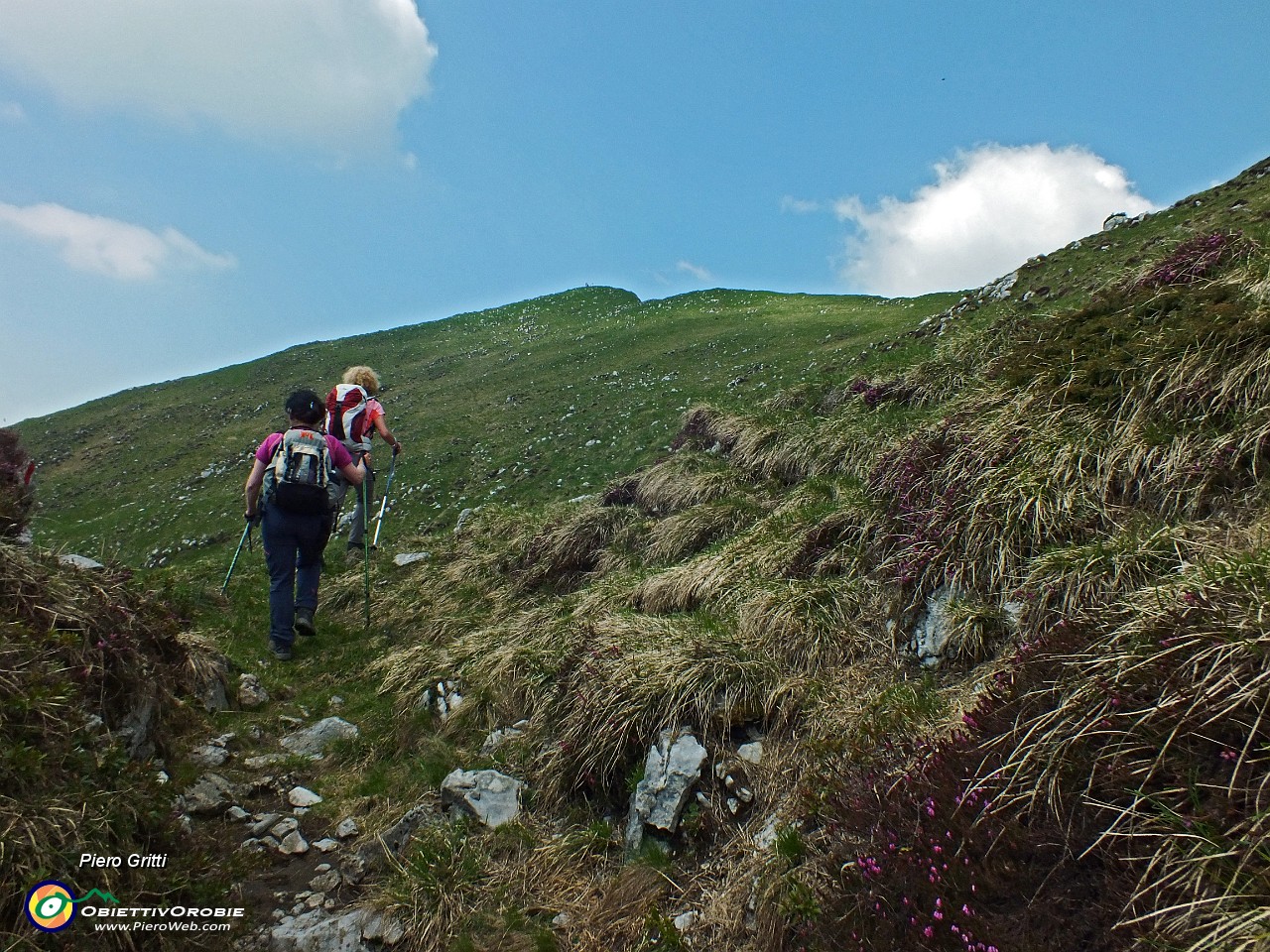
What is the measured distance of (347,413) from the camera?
35.6 ft

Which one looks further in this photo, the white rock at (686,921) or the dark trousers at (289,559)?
the dark trousers at (289,559)

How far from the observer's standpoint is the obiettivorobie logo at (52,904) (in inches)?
118

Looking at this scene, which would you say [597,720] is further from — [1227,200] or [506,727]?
[1227,200]

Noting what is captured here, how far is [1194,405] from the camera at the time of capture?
505 centimetres

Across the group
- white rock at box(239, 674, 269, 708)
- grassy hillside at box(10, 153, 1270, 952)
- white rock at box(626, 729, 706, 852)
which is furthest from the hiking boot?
white rock at box(626, 729, 706, 852)

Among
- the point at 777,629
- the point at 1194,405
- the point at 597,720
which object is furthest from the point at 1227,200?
the point at 597,720

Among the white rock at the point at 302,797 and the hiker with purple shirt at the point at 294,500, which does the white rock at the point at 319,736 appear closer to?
the white rock at the point at 302,797

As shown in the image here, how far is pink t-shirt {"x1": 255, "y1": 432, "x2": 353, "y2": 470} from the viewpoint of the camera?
8.36 metres

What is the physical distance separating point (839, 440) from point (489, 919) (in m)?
7.14

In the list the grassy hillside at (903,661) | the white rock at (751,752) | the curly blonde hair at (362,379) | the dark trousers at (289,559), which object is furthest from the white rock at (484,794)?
the curly blonde hair at (362,379)

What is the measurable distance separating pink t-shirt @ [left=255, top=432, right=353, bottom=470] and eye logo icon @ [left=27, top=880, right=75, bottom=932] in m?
5.86

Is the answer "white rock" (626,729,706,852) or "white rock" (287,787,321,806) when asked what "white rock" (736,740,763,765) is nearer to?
"white rock" (626,729,706,852)

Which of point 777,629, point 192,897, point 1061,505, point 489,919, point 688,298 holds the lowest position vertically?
point 489,919

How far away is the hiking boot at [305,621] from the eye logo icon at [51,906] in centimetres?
606
